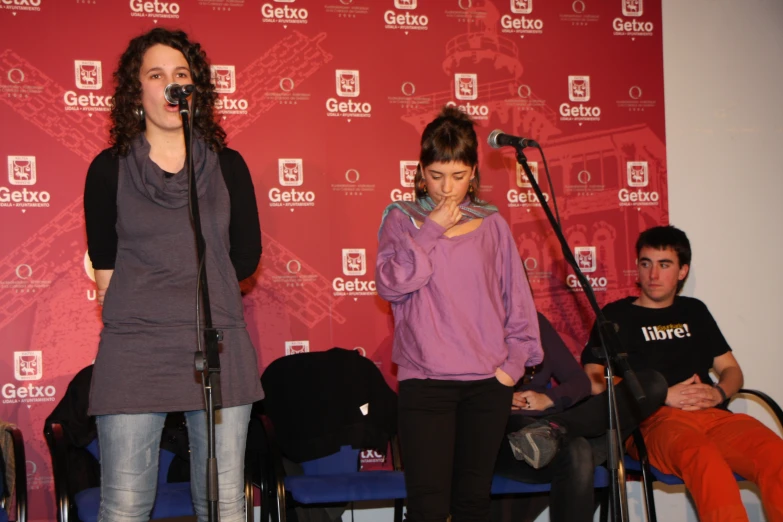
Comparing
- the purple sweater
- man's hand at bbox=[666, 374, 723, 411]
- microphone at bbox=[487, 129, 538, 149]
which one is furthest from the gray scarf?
man's hand at bbox=[666, 374, 723, 411]

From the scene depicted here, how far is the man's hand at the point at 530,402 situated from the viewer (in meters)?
3.58

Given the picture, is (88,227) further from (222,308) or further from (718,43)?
(718,43)

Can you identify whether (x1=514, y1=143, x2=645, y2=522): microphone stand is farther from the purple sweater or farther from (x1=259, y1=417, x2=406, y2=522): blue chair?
(x1=259, y1=417, x2=406, y2=522): blue chair

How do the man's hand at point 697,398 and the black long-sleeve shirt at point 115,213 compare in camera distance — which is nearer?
the black long-sleeve shirt at point 115,213

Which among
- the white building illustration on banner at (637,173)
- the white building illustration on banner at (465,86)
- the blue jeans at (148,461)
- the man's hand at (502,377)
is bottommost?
the blue jeans at (148,461)

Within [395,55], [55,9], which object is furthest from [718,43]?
[55,9]

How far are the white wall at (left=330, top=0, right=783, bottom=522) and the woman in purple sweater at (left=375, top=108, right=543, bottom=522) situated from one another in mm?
2071

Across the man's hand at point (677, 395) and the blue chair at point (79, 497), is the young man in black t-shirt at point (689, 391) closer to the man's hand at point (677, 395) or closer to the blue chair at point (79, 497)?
the man's hand at point (677, 395)

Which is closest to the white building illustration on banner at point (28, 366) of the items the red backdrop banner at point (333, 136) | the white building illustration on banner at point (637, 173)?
the red backdrop banner at point (333, 136)

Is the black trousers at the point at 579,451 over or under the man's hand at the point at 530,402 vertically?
under

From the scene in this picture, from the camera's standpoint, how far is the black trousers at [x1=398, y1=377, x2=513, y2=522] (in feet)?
8.73

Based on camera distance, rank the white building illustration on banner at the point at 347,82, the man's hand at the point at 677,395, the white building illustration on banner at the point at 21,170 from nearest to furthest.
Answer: the man's hand at the point at 677,395 → the white building illustration on banner at the point at 21,170 → the white building illustration on banner at the point at 347,82

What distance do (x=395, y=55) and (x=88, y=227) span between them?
7.68 ft

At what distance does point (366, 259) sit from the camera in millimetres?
4148
